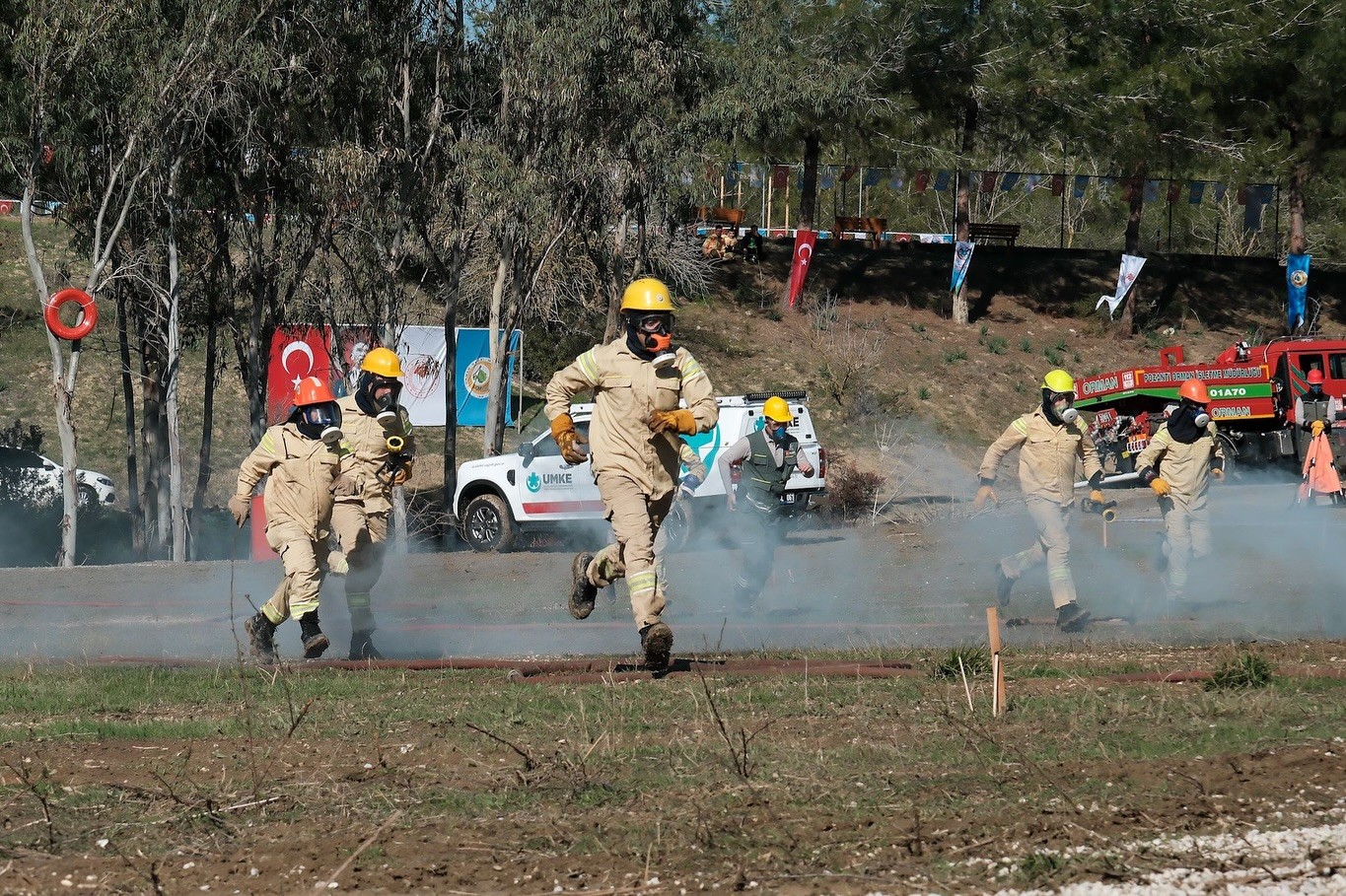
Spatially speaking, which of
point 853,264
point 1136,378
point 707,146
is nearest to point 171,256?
point 707,146

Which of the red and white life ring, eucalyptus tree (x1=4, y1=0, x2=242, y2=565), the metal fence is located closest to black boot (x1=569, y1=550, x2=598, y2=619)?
the red and white life ring

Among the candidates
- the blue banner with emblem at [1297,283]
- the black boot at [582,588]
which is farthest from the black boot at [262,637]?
the blue banner with emblem at [1297,283]

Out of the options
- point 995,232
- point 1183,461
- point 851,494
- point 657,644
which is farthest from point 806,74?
point 657,644

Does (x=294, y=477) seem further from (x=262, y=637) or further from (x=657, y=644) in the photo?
(x=657, y=644)

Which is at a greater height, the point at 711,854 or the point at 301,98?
the point at 301,98

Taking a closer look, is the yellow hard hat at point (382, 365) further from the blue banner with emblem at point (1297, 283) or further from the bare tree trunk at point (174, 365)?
the blue banner with emblem at point (1297, 283)

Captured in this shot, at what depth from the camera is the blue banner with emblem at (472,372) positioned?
2942 cm

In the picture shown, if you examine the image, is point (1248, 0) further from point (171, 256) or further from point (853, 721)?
point (853, 721)

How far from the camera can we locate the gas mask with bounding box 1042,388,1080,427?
12148 millimetres

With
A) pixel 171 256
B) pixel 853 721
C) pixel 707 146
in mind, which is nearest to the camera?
pixel 853 721

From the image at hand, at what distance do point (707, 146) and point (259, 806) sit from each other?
23690 mm

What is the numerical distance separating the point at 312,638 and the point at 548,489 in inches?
391

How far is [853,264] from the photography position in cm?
4656

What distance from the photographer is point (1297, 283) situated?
40.8 m
